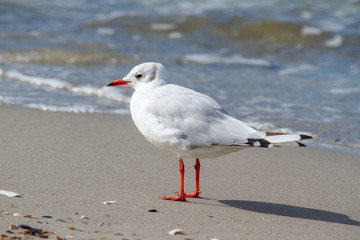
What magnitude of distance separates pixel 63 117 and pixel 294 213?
3.07 meters

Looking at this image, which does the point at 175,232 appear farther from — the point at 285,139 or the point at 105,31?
the point at 105,31

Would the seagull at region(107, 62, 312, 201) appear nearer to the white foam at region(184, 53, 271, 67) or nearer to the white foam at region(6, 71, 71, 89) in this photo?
the white foam at region(6, 71, 71, 89)

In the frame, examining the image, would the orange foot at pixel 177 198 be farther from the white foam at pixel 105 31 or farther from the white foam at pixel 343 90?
the white foam at pixel 105 31

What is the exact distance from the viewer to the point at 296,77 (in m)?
8.98

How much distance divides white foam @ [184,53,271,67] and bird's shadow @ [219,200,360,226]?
236 inches

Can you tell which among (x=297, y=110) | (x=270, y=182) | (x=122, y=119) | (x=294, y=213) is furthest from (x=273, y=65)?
(x=294, y=213)

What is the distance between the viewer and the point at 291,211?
3.95m

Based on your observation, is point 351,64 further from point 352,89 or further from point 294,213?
point 294,213

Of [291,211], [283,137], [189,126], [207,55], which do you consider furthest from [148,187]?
[207,55]

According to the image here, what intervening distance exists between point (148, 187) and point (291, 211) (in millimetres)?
1090

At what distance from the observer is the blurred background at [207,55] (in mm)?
6848

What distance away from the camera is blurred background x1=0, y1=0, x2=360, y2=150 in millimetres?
6848

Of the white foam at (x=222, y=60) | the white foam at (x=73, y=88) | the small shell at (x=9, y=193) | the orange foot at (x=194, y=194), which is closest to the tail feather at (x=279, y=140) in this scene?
the orange foot at (x=194, y=194)

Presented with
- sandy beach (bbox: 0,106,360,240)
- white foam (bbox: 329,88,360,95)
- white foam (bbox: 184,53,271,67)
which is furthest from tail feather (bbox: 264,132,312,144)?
white foam (bbox: 184,53,271,67)
